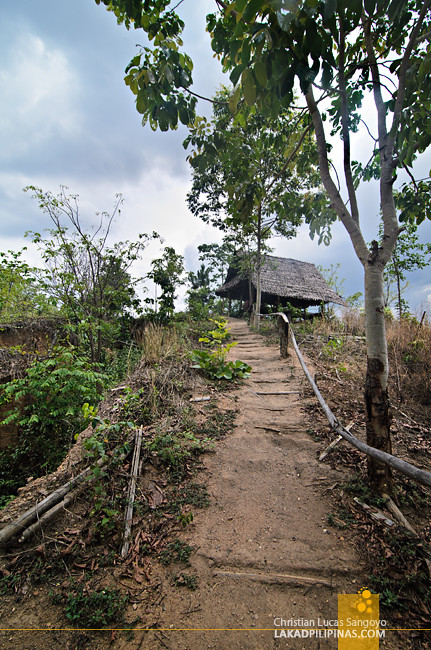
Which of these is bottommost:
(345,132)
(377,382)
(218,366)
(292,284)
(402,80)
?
(218,366)

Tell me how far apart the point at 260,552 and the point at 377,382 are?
1.52 metres

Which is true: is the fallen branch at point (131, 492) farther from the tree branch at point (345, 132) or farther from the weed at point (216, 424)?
the tree branch at point (345, 132)

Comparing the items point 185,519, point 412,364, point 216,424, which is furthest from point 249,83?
point 412,364

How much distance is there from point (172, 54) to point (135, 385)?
367cm

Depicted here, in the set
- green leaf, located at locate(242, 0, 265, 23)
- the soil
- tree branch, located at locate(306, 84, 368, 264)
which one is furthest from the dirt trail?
green leaf, located at locate(242, 0, 265, 23)

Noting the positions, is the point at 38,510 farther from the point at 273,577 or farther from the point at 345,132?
the point at 345,132

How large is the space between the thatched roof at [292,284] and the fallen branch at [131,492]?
1245cm

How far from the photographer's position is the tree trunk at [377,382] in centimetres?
221

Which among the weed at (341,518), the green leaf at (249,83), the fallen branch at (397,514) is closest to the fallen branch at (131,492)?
the weed at (341,518)

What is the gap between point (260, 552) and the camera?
6.20ft

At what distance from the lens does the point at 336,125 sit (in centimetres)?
336

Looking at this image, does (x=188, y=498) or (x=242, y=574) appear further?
(x=188, y=498)

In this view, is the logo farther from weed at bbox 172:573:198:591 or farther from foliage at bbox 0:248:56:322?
foliage at bbox 0:248:56:322

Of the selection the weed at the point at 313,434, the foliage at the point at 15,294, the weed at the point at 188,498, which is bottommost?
the weed at the point at 188,498
